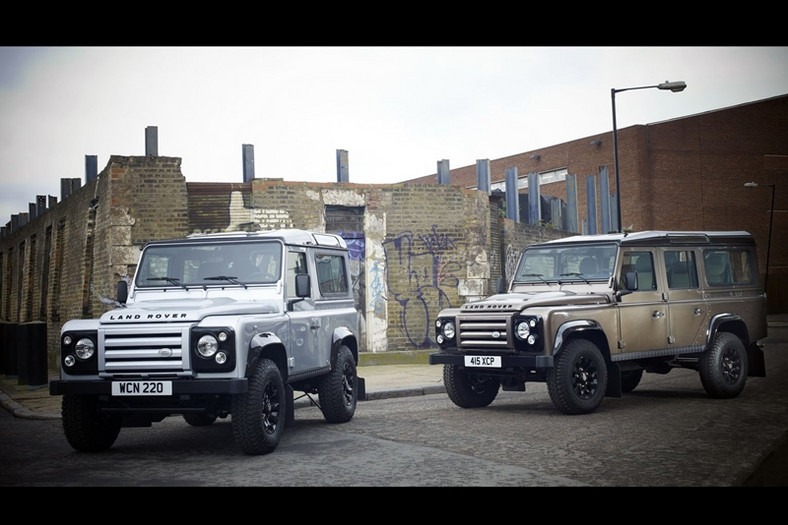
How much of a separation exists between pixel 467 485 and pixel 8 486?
3.53 m

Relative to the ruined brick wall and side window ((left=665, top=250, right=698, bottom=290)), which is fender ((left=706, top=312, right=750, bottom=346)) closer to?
side window ((left=665, top=250, right=698, bottom=290))

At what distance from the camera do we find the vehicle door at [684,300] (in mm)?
11289

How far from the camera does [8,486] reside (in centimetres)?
659

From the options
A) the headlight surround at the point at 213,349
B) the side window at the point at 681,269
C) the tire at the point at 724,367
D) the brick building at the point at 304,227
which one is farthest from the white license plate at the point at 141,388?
the brick building at the point at 304,227

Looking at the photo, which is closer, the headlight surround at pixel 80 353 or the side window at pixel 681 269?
the headlight surround at pixel 80 353

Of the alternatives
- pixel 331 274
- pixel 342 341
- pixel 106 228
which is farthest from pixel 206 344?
pixel 106 228

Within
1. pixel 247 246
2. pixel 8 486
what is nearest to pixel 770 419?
pixel 247 246

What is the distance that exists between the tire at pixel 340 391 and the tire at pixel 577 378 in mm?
2352

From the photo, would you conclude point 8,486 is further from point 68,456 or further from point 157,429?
point 157,429

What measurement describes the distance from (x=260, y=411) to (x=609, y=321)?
4.71 meters

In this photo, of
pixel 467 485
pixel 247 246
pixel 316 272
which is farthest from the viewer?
pixel 316 272

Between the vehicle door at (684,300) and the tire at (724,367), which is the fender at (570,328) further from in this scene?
the tire at (724,367)

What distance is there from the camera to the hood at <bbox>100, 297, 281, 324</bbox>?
773cm

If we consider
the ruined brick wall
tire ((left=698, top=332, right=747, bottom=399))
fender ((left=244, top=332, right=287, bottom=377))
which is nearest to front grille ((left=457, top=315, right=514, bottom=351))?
fender ((left=244, top=332, right=287, bottom=377))
